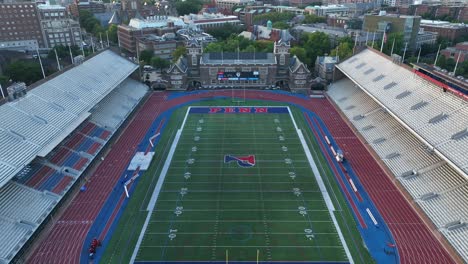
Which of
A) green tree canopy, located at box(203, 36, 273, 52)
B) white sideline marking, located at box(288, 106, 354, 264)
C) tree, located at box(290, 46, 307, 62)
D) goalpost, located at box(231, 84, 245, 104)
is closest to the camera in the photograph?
white sideline marking, located at box(288, 106, 354, 264)

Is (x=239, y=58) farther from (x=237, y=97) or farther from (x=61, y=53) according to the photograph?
(x=61, y=53)

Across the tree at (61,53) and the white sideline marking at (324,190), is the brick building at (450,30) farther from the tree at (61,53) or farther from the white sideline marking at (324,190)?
the tree at (61,53)

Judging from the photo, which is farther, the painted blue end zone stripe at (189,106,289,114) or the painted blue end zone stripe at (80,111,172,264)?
the painted blue end zone stripe at (189,106,289,114)

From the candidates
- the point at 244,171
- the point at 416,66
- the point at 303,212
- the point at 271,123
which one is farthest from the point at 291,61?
the point at 303,212

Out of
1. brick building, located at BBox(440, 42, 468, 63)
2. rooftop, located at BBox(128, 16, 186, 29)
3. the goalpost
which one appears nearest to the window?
the goalpost

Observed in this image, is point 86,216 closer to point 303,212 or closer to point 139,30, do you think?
point 303,212

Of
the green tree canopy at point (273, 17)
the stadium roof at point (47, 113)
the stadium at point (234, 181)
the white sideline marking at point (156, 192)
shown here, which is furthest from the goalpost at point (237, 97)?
the green tree canopy at point (273, 17)

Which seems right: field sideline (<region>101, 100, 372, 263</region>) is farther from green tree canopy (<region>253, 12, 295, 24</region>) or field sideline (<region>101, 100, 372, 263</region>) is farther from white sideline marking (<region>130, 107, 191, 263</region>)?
green tree canopy (<region>253, 12, 295, 24</region>)

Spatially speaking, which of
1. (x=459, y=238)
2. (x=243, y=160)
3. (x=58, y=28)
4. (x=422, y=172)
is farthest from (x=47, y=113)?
(x=58, y=28)
